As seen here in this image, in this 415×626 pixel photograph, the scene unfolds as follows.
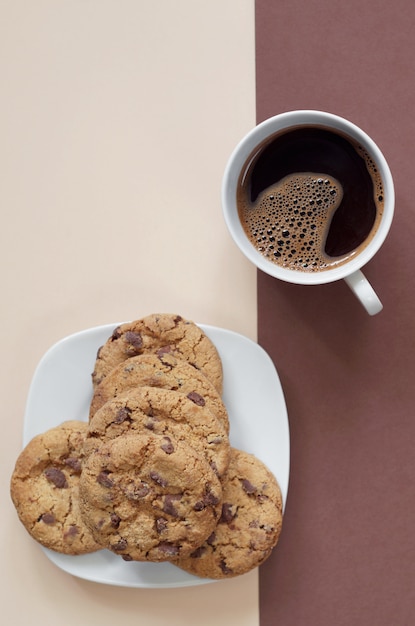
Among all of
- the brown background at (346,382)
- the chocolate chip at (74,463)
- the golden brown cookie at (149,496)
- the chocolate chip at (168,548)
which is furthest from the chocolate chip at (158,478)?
the brown background at (346,382)

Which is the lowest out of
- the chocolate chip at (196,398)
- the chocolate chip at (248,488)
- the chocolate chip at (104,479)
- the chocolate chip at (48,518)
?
the chocolate chip at (48,518)

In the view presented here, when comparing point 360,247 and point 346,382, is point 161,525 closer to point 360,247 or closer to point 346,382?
point 346,382

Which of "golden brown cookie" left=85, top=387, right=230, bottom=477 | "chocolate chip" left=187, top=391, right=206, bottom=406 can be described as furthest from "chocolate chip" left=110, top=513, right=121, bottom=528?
"chocolate chip" left=187, top=391, right=206, bottom=406

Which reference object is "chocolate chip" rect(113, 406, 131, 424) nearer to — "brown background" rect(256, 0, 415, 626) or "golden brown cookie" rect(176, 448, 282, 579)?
"golden brown cookie" rect(176, 448, 282, 579)

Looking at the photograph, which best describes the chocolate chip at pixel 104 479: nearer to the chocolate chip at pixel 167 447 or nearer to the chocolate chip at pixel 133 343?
the chocolate chip at pixel 167 447

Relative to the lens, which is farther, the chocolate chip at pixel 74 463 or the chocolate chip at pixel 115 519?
the chocolate chip at pixel 74 463

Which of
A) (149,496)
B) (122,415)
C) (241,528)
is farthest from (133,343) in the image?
(241,528)
